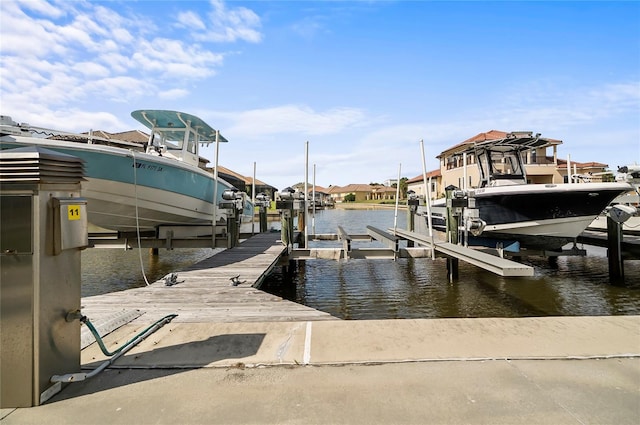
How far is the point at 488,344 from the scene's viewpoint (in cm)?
284

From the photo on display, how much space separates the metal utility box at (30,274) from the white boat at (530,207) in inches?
337

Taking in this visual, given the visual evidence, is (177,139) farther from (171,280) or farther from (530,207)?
(530,207)

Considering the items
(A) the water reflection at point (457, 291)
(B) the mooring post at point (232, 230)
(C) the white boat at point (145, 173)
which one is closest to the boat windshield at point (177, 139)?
(C) the white boat at point (145, 173)

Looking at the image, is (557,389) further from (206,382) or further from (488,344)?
(206,382)

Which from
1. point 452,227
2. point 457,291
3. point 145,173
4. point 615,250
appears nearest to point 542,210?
point 615,250

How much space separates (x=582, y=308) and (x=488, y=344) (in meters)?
6.07

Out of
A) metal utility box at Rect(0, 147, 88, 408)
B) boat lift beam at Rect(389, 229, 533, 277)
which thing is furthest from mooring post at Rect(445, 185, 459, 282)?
metal utility box at Rect(0, 147, 88, 408)

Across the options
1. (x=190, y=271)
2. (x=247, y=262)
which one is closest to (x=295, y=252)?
(x=247, y=262)

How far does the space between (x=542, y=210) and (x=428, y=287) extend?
355 cm

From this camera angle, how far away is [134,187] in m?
7.97

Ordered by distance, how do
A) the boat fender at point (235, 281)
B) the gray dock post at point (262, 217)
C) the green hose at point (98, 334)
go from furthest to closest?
the gray dock post at point (262, 217)
the boat fender at point (235, 281)
the green hose at point (98, 334)

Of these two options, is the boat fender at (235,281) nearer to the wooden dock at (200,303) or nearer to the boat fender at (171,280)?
the wooden dock at (200,303)

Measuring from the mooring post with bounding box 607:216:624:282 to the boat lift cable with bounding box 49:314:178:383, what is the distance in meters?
10.0

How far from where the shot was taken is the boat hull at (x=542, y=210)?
8.55 m
